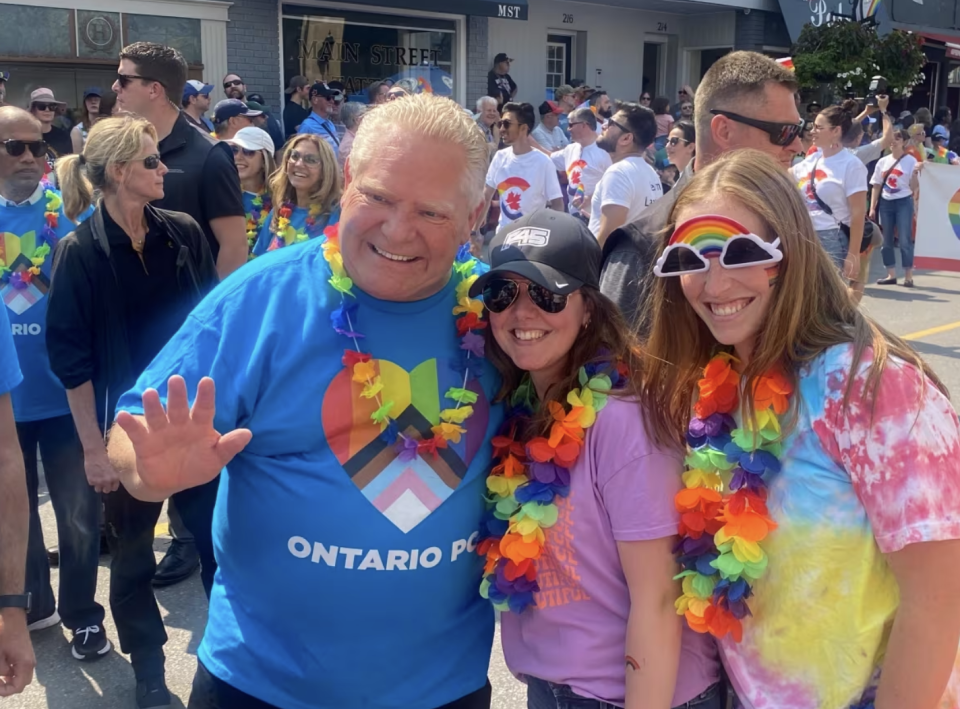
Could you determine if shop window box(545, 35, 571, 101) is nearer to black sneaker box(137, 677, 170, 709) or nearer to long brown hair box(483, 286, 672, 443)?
black sneaker box(137, 677, 170, 709)

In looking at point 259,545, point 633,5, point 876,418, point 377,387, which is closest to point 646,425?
point 876,418

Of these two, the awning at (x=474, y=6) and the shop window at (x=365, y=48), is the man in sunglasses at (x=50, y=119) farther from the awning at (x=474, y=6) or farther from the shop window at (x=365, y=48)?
the awning at (x=474, y=6)

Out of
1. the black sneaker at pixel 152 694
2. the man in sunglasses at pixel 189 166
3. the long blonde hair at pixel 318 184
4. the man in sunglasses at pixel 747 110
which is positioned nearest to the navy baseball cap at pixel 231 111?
the long blonde hair at pixel 318 184

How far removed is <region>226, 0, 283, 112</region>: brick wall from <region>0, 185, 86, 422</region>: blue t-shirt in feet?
31.9

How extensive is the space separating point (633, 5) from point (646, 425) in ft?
61.1

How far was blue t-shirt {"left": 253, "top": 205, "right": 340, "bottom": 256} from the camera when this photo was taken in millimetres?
5227

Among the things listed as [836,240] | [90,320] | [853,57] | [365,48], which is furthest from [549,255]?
[853,57]

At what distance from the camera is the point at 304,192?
5.45 metres

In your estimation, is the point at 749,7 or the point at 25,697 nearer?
the point at 25,697

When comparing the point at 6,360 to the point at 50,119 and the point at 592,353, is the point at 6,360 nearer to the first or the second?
the point at 592,353

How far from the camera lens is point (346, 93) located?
48.8ft

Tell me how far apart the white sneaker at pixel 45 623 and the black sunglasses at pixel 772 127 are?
3263 millimetres

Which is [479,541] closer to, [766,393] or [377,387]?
[377,387]

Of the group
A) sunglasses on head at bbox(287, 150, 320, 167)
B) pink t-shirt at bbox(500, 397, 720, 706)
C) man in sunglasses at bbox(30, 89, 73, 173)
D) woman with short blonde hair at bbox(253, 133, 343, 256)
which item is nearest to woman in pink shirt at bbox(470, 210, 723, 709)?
pink t-shirt at bbox(500, 397, 720, 706)
